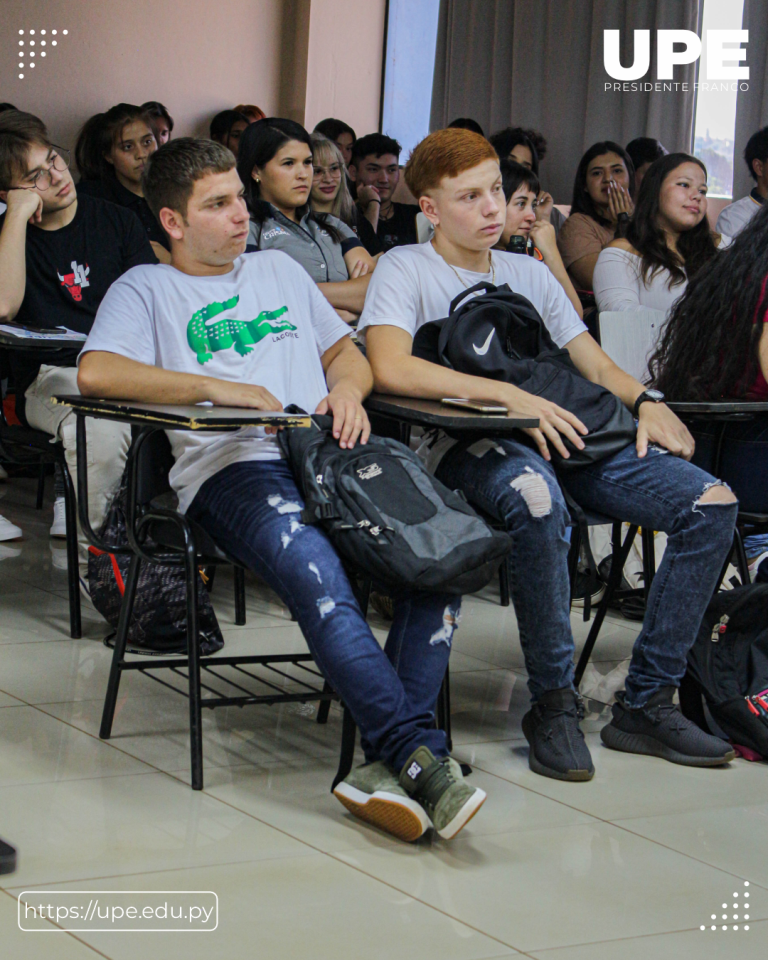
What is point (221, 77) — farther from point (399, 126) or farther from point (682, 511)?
point (682, 511)

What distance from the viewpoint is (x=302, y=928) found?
4.80 feet

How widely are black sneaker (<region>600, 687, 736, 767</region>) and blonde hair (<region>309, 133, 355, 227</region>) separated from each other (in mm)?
2231

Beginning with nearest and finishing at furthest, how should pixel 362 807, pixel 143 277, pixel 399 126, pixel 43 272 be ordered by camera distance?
pixel 362 807, pixel 143 277, pixel 43 272, pixel 399 126

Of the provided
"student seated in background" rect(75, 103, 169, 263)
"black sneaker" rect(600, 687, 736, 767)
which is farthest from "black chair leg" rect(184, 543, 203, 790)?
"student seated in background" rect(75, 103, 169, 263)

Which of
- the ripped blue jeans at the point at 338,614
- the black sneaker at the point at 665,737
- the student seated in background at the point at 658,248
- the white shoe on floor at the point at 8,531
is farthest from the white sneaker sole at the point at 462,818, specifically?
the white shoe on floor at the point at 8,531

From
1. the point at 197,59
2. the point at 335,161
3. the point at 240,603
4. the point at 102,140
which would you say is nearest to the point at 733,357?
the point at 240,603

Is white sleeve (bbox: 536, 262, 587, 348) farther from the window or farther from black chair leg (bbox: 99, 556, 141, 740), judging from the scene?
the window

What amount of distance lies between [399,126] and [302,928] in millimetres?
5720

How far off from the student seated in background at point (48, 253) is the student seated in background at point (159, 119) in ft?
6.52

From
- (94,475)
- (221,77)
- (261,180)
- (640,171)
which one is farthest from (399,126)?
(94,475)

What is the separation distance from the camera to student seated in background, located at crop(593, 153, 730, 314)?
3529mm

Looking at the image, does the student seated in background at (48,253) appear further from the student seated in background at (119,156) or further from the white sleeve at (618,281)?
the white sleeve at (618,281)

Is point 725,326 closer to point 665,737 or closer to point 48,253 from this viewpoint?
point 665,737

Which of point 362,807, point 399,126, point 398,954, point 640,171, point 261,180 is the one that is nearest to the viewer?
point 398,954
